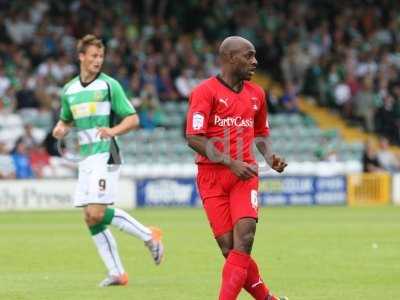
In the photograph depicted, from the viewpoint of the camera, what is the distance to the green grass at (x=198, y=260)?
456 inches

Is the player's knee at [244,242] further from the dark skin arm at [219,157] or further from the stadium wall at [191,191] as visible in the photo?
the stadium wall at [191,191]

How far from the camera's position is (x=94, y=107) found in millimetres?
12336

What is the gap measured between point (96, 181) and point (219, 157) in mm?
3120

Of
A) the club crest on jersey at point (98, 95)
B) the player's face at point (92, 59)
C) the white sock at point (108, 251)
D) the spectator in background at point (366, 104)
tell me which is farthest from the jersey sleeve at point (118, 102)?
the spectator in background at point (366, 104)

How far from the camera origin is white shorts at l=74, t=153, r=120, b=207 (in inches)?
480

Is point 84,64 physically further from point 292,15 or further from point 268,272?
point 292,15

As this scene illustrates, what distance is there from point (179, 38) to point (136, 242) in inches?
613

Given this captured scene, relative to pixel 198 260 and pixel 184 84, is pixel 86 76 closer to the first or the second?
pixel 198 260

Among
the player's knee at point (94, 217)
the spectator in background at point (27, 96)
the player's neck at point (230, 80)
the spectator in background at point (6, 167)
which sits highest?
the player's neck at point (230, 80)

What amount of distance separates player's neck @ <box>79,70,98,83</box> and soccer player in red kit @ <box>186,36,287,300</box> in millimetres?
3059

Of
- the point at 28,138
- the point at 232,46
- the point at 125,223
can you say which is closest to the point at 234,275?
the point at 232,46

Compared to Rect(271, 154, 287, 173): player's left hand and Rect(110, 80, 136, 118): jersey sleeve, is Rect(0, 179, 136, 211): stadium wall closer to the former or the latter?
Rect(110, 80, 136, 118): jersey sleeve

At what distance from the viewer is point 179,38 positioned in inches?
1308

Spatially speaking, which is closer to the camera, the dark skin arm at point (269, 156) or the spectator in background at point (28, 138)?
the dark skin arm at point (269, 156)
